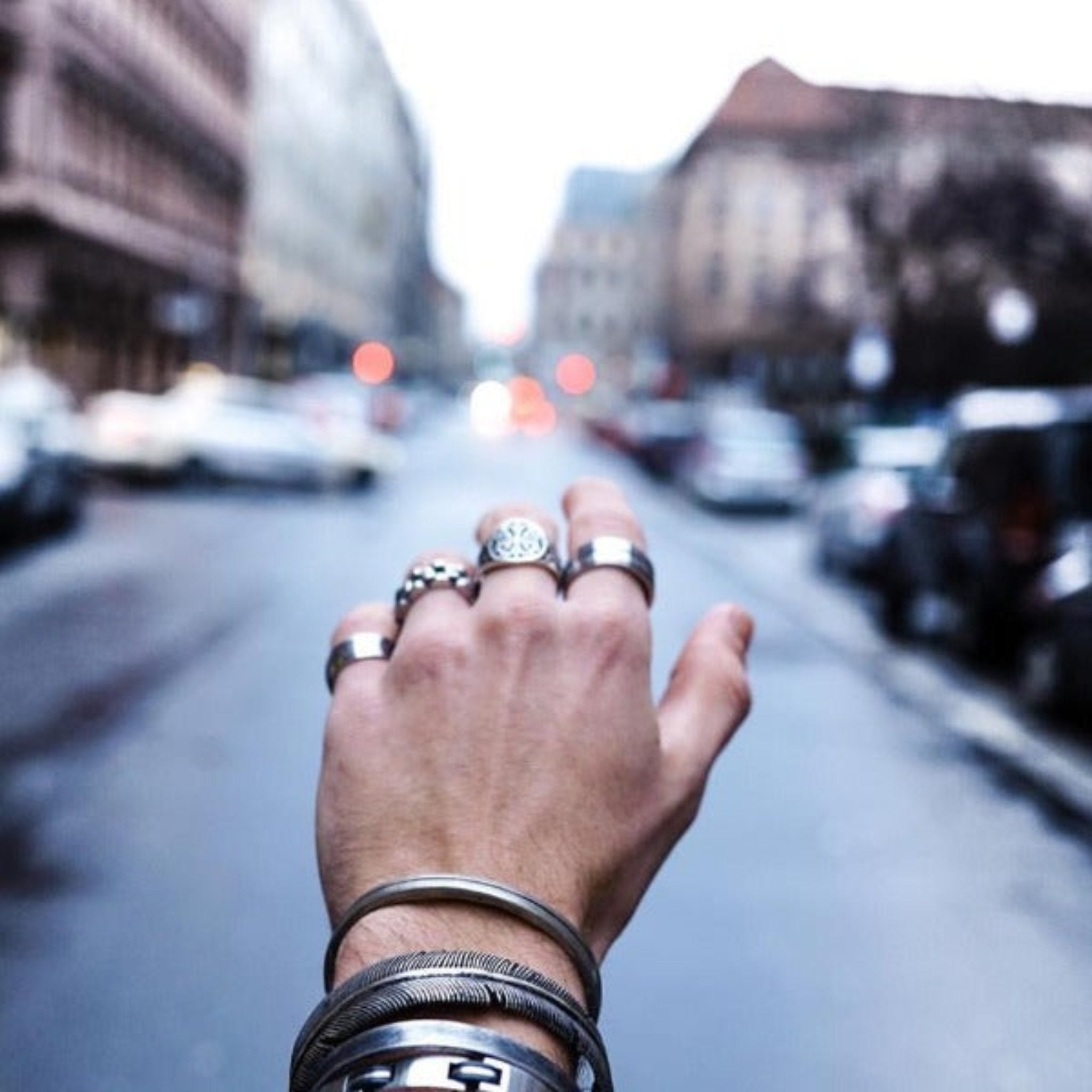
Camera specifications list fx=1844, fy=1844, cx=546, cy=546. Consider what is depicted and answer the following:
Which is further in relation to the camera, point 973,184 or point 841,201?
point 841,201

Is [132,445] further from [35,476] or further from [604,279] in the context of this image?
[604,279]

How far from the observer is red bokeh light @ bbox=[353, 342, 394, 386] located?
3479 inches

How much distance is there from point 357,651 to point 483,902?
0.26 meters

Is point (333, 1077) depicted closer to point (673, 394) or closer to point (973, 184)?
point (973, 184)

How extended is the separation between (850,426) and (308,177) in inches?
1435

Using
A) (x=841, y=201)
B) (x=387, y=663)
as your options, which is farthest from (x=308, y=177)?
(x=387, y=663)

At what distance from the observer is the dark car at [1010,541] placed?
32.5 feet

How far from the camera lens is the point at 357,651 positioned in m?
1.44

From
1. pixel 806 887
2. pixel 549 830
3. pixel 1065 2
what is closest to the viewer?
pixel 549 830

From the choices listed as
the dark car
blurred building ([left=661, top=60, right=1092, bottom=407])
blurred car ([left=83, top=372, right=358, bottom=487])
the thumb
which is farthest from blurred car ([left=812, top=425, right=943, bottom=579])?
the thumb

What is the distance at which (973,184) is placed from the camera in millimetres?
18172

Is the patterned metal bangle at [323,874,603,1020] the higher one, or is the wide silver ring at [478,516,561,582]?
the wide silver ring at [478,516,561,582]

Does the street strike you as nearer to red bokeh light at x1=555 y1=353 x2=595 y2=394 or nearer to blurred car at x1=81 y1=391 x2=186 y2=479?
blurred car at x1=81 y1=391 x2=186 y2=479

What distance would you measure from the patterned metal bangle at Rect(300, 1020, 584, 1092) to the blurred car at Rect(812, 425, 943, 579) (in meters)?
13.6
